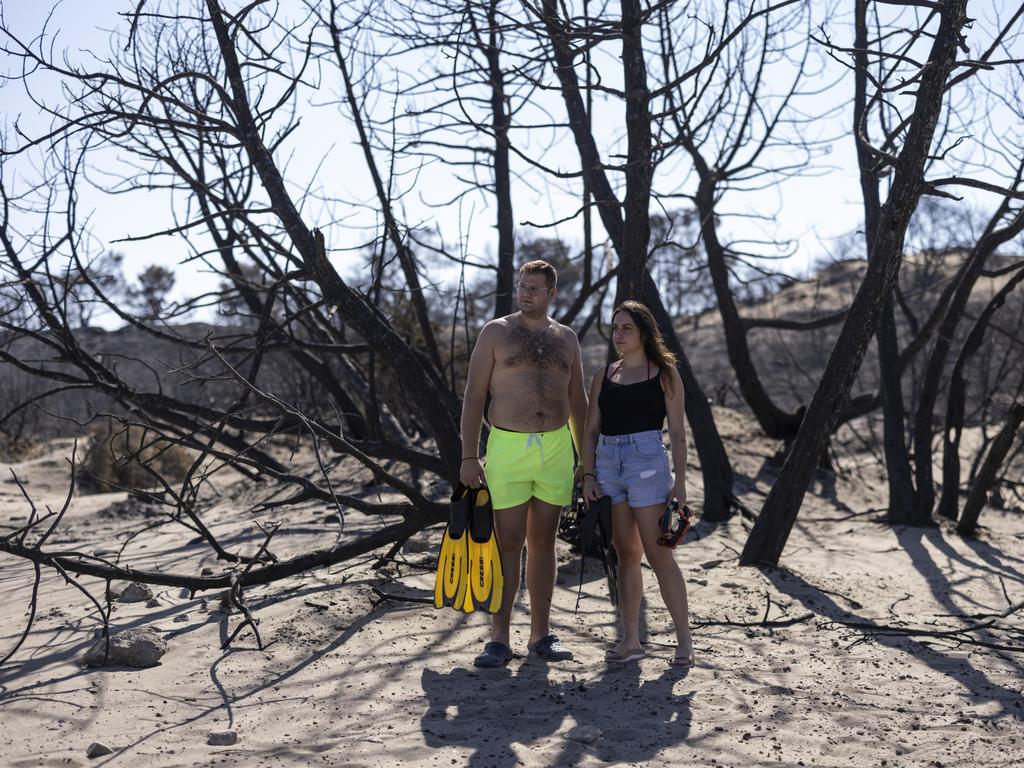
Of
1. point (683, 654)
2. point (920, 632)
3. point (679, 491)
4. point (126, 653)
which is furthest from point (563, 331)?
point (126, 653)

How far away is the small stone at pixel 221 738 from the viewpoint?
12.1ft

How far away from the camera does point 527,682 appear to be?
4.46 metres

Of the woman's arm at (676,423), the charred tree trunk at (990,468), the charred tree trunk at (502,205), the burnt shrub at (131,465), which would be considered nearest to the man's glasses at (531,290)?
the woman's arm at (676,423)

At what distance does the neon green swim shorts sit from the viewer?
15.5ft

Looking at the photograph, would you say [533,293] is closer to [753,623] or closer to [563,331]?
[563,331]

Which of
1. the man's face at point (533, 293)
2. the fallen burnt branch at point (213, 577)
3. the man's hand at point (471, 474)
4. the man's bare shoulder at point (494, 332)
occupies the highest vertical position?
the man's face at point (533, 293)

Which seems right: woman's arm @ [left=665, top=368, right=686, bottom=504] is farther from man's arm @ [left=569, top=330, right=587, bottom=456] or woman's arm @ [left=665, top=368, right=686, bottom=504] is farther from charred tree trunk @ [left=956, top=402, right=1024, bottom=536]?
charred tree trunk @ [left=956, top=402, right=1024, bottom=536]

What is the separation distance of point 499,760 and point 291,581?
2.88 m

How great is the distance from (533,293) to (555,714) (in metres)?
1.84

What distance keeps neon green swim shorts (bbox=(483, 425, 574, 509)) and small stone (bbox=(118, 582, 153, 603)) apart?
2287 mm

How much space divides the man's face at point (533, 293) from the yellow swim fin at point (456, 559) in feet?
2.86

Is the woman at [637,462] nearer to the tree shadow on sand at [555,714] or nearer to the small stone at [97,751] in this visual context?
the tree shadow on sand at [555,714]

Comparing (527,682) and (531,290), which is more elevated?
(531,290)

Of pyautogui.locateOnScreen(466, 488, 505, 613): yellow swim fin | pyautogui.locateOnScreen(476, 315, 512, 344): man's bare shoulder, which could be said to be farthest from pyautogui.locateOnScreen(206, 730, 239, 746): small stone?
pyautogui.locateOnScreen(476, 315, 512, 344): man's bare shoulder
